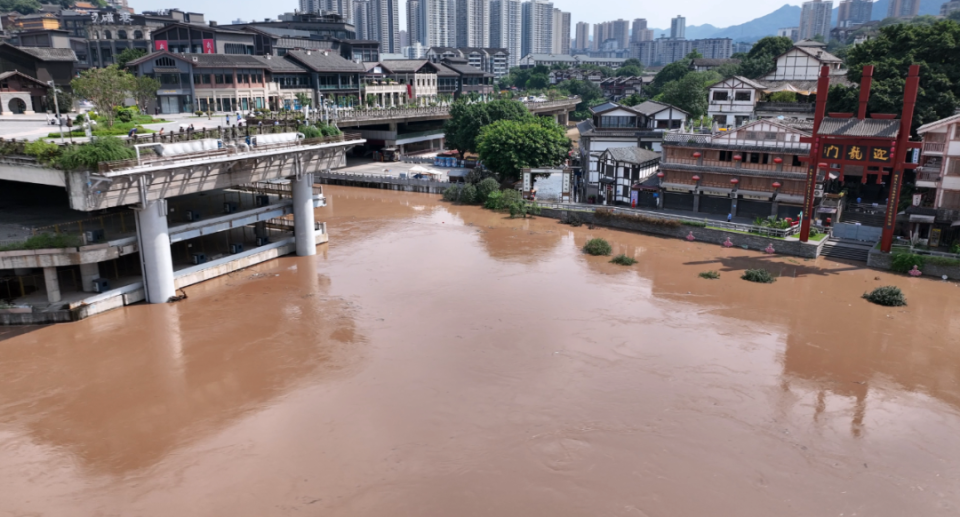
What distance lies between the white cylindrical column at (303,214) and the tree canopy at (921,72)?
133 feet

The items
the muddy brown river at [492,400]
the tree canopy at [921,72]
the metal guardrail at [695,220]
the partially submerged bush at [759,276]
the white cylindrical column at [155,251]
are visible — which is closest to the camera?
the muddy brown river at [492,400]

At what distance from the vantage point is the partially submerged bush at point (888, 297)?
30.9 meters

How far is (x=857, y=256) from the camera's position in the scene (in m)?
37.8

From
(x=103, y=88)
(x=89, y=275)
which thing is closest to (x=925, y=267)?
(x=89, y=275)

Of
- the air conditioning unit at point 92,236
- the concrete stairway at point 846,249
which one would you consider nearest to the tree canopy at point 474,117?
the concrete stairway at point 846,249

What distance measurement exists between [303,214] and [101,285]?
11729 mm

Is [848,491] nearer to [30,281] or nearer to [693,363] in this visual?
[693,363]

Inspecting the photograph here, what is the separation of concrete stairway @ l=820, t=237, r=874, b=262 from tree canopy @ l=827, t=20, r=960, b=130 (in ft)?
44.7

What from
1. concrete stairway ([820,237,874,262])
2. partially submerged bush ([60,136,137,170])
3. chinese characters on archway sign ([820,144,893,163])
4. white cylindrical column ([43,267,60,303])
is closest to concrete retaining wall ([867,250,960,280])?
concrete stairway ([820,237,874,262])

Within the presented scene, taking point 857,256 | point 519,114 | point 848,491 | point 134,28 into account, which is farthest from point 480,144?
point 134,28

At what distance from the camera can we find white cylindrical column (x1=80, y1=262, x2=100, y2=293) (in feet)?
96.8

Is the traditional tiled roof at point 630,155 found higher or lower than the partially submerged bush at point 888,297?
higher

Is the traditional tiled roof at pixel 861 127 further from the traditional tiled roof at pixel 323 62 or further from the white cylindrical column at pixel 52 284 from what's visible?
the traditional tiled roof at pixel 323 62

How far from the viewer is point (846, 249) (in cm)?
3834
